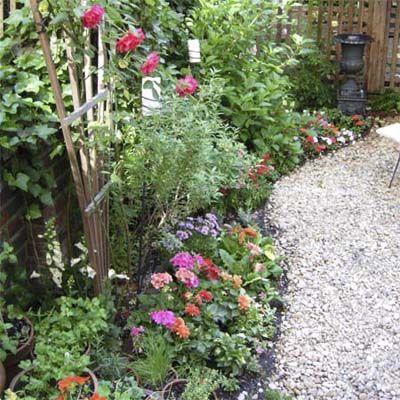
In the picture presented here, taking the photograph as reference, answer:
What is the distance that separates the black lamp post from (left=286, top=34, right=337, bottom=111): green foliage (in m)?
0.15

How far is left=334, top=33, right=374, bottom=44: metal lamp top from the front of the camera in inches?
242

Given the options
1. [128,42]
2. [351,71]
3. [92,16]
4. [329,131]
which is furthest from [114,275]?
[351,71]

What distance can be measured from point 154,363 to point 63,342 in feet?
1.23

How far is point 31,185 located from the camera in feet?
8.59

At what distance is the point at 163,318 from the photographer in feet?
8.89

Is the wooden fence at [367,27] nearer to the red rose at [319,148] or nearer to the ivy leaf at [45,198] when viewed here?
the red rose at [319,148]

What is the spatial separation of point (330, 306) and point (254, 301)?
1.36 ft

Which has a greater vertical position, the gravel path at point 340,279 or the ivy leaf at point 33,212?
the ivy leaf at point 33,212

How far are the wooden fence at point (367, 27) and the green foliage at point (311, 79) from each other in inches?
9.1

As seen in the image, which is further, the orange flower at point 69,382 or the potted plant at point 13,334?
the potted plant at point 13,334

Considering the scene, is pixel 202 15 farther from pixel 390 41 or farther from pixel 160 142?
pixel 390 41

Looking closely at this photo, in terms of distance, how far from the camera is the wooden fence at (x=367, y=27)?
6.37m

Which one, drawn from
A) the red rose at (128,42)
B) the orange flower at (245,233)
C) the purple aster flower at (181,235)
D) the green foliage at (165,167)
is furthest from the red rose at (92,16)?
the orange flower at (245,233)

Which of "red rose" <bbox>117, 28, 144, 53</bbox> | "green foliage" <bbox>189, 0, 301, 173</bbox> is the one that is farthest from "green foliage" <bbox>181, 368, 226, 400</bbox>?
"green foliage" <bbox>189, 0, 301, 173</bbox>
